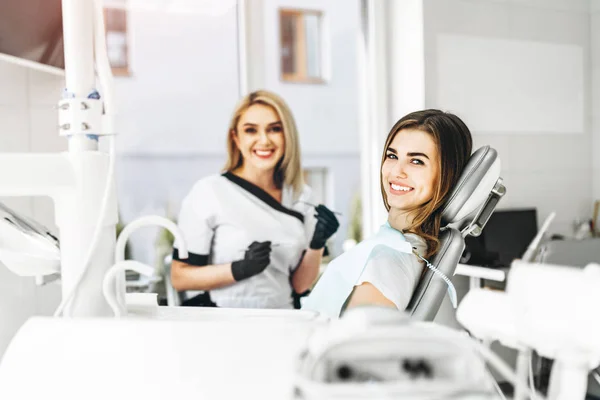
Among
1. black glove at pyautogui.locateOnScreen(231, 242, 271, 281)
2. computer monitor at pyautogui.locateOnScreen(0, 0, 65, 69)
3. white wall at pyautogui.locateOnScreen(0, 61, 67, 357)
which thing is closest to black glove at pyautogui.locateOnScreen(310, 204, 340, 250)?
black glove at pyautogui.locateOnScreen(231, 242, 271, 281)

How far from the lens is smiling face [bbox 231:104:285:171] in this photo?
230cm

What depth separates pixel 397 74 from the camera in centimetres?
274

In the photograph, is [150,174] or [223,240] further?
[150,174]

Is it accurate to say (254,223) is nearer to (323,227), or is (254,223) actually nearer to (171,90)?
(323,227)

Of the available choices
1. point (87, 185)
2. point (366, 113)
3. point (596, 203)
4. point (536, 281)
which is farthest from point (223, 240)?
point (596, 203)

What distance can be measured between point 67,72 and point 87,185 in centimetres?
15

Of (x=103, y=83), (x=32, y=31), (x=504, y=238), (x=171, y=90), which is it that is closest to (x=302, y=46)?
(x=171, y=90)

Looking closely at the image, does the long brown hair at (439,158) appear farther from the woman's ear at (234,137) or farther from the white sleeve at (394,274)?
the woman's ear at (234,137)

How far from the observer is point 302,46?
3285 millimetres

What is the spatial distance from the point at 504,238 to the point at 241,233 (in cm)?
127

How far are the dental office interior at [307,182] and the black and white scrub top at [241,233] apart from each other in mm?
203

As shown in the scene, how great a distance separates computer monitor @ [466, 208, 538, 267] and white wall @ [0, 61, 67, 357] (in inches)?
69.1

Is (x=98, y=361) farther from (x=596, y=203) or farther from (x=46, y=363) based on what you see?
(x=596, y=203)

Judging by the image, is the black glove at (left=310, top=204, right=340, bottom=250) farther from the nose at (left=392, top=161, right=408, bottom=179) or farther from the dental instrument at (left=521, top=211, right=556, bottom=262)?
the nose at (left=392, top=161, right=408, bottom=179)
